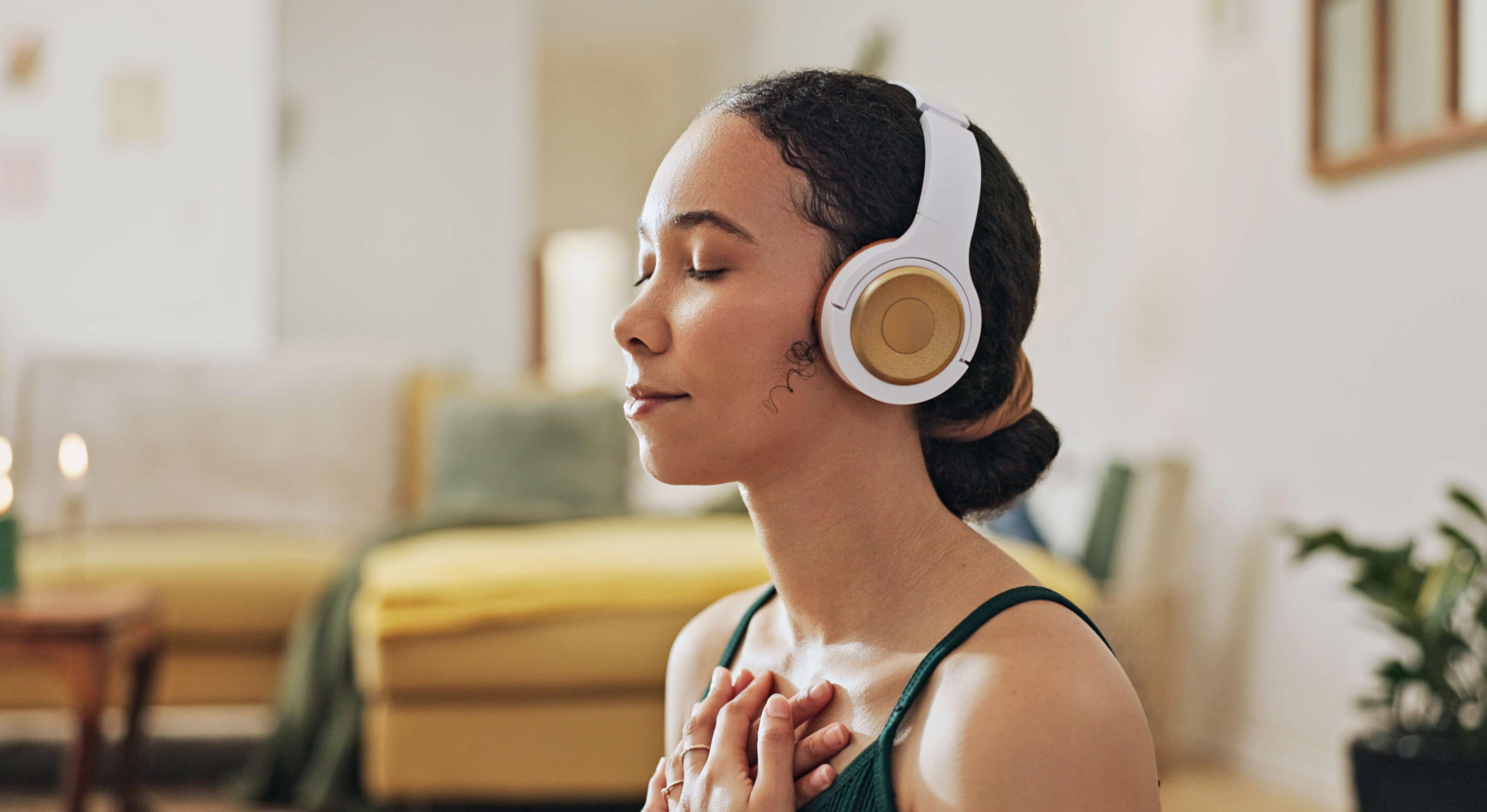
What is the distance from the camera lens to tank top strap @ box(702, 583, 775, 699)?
81 centimetres

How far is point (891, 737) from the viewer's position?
2.05ft

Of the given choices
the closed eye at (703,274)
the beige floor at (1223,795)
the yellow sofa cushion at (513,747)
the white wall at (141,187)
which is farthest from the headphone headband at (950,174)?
the white wall at (141,187)

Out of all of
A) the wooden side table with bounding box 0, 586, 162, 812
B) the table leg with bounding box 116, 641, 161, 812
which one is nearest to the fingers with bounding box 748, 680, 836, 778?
the wooden side table with bounding box 0, 586, 162, 812

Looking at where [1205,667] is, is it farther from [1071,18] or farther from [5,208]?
[5,208]

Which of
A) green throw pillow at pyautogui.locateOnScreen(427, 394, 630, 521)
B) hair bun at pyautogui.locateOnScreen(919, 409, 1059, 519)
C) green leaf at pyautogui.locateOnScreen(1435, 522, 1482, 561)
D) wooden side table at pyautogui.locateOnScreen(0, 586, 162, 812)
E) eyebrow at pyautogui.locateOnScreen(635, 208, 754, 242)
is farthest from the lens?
green throw pillow at pyautogui.locateOnScreen(427, 394, 630, 521)

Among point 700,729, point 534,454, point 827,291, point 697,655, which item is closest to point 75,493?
point 534,454

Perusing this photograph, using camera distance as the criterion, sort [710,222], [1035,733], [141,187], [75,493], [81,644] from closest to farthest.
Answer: [1035,733] → [710,222] → [81,644] → [75,493] → [141,187]

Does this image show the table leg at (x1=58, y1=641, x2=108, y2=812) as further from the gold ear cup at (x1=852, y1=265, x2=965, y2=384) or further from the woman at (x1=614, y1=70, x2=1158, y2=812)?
the gold ear cup at (x1=852, y1=265, x2=965, y2=384)

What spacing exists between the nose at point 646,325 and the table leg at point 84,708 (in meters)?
2.05

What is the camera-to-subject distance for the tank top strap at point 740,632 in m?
0.81

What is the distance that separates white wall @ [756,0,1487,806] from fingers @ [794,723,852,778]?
2057mm

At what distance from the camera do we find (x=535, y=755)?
2.51m

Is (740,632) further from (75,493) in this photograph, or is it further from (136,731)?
(136,731)

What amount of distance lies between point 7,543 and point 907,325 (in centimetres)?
229
